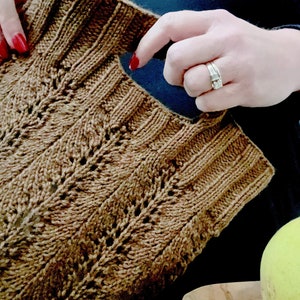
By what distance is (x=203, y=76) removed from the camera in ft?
1.38

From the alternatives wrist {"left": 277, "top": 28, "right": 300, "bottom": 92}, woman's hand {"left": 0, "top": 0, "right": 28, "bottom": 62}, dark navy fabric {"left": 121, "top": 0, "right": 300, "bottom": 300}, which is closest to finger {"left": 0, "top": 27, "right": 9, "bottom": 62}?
woman's hand {"left": 0, "top": 0, "right": 28, "bottom": 62}

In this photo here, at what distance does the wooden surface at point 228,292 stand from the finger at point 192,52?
21cm

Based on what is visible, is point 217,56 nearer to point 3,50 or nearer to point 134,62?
point 134,62

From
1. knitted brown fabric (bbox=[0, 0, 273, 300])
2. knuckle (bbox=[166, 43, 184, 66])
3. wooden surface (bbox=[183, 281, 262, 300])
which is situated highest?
knuckle (bbox=[166, 43, 184, 66])

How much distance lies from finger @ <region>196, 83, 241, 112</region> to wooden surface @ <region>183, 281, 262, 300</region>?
0.57 ft

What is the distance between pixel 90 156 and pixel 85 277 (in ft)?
0.34

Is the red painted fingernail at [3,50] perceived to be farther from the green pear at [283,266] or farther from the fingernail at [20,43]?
the green pear at [283,266]

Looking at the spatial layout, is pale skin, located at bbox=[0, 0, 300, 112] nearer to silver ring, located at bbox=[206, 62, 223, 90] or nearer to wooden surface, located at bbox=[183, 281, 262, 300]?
silver ring, located at bbox=[206, 62, 223, 90]

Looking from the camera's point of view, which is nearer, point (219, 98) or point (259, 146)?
point (219, 98)

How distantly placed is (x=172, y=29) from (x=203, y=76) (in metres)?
0.05

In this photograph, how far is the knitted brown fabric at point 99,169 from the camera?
16.7 inches

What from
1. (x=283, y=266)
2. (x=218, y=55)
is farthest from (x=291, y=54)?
(x=283, y=266)

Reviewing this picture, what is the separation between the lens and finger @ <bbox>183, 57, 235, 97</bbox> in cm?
42

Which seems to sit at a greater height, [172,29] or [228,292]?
[172,29]
